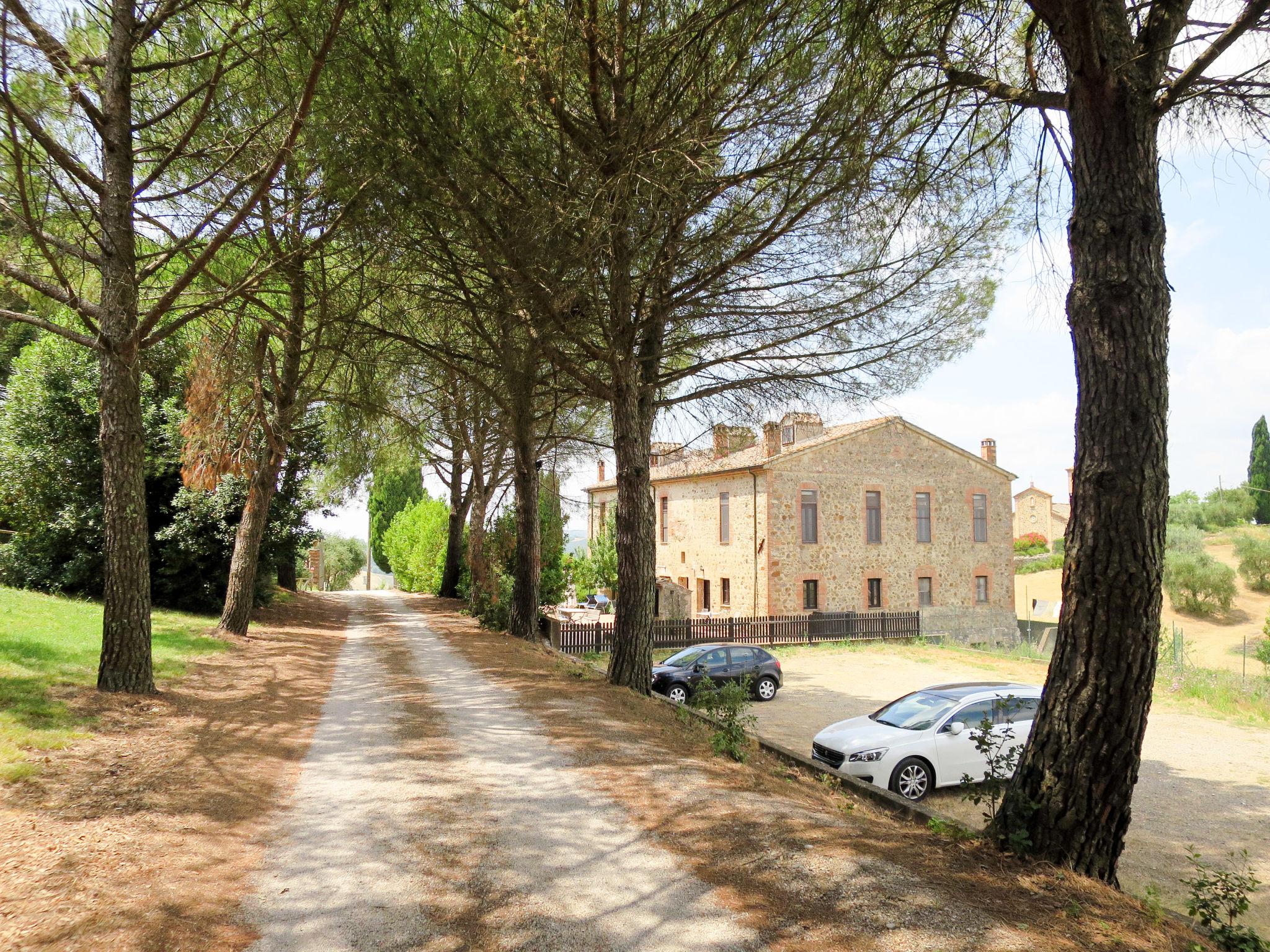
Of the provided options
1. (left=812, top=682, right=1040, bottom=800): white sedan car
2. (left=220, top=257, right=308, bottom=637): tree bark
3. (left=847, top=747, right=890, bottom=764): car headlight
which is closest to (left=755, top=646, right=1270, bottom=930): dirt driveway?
(left=812, top=682, right=1040, bottom=800): white sedan car

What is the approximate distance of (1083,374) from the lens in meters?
4.33

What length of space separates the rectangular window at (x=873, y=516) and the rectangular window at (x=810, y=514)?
2378mm

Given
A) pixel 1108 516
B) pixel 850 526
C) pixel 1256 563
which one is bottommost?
pixel 1108 516

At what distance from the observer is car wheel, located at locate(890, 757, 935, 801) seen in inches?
332

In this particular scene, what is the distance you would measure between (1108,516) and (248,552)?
13.3 m

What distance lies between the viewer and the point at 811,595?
1134 inches

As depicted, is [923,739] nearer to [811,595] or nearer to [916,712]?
[916,712]

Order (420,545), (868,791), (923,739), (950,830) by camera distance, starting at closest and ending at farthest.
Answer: (950,830) → (868,791) → (923,739) → (420,545)

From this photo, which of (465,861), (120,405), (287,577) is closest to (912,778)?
(465,861)

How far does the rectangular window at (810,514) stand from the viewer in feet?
94.1

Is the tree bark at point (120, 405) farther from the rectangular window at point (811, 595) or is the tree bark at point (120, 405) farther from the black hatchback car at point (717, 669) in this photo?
the rectangular window at point (811, 595)

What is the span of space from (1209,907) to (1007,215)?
Result: 8.73 metres

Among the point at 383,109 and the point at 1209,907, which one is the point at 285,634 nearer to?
the point at 383,109

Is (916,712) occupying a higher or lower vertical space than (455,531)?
lower
